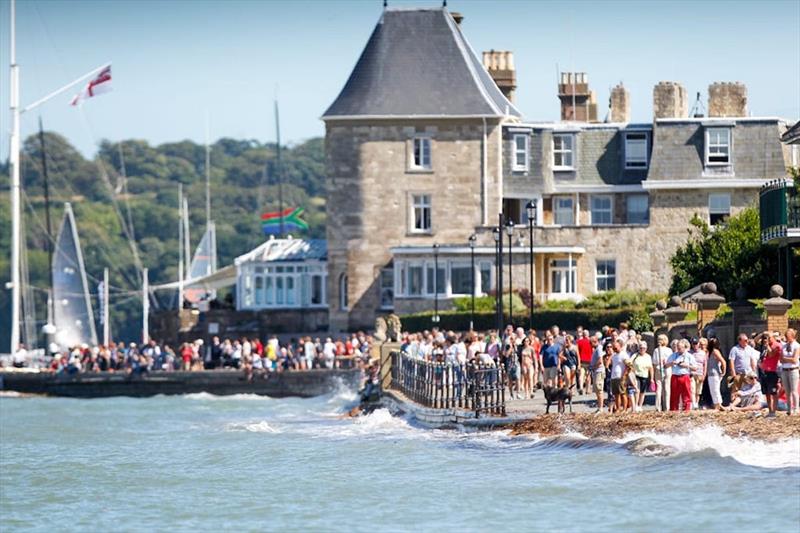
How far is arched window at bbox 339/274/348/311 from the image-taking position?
257 ft

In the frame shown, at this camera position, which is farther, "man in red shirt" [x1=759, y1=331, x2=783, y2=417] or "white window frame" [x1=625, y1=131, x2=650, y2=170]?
"white window frame" [x1=625, y1=131, x2=650, y2=170]

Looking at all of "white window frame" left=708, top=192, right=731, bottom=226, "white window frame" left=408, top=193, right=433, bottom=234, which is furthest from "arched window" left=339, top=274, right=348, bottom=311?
"white window frame" left=708, top=192, right=731, bottom=226

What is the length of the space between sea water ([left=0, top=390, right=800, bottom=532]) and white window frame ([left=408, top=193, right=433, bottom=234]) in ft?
94.6

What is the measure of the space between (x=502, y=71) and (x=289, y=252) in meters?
10.8

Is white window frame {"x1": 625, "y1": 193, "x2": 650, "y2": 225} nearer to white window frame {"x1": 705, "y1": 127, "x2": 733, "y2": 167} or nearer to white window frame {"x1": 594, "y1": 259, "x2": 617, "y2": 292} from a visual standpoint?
white window frame {"x1": 594, "y1": 259, "x2": 617, "y2": 292}

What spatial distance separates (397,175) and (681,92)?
10.8m

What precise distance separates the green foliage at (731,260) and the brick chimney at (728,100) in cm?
1577

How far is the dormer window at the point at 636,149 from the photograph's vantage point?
78.0 meters

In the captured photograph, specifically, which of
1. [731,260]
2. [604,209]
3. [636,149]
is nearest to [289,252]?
[604,209]

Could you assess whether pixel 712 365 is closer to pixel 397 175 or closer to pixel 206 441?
pixel 206 441

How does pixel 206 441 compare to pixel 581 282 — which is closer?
pixel 206 441

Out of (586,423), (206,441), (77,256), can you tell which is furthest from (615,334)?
(77,256)

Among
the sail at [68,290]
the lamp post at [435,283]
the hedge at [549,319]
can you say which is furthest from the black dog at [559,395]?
the sail at [68,290]

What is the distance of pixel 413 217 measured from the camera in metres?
77.3
